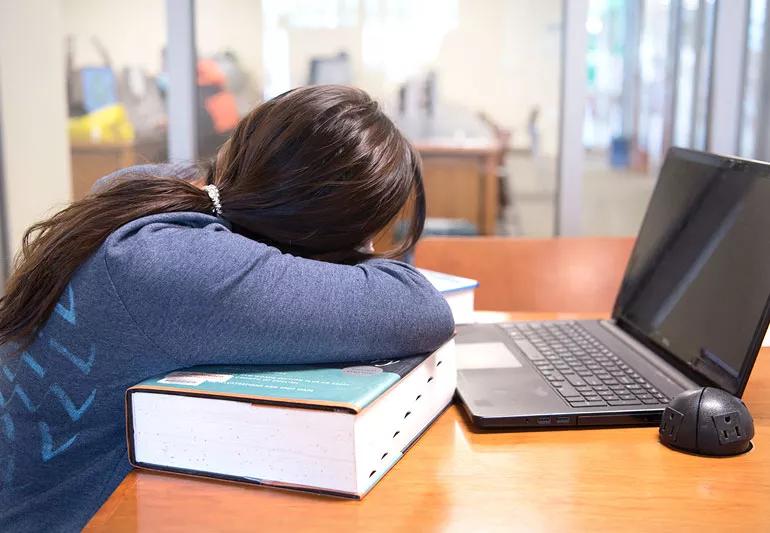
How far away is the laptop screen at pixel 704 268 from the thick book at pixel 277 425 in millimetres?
389

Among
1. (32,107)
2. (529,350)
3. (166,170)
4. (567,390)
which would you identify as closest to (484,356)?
(529,350)

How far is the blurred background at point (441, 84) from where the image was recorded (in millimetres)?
2734

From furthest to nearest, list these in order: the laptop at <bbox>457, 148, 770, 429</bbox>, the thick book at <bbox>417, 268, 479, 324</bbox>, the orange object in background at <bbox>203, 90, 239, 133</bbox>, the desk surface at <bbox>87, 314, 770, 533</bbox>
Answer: the orange object in background at <bbox>203, 90, 239, 133</bbox> < the thick book at <bbox>417, 268, 479, 324</bbox> < the laptop at <bbox>457, 148, 770, 429</bbox> < the desk surface at <bbox>87, 314, 770, 533</bbox>

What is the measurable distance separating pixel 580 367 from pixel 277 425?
1.57 feet

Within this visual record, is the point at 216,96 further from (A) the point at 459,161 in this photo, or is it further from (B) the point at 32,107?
(A) the point at 459,161

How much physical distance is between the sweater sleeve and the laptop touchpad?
24 cm

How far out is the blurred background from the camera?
273cm

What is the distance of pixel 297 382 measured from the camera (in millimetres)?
756

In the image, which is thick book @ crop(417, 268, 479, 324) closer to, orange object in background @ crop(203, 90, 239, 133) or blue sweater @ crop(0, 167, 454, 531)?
blue sweater @ crop(0, 167, 454, 531)

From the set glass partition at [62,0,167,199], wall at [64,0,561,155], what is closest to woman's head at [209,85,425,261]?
wall at [64,0,561,155]

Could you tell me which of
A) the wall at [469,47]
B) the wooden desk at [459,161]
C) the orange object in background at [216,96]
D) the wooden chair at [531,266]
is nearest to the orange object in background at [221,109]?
the orange object in background at [216,96]

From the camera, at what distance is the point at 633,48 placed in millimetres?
2969

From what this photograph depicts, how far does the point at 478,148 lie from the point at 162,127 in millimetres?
1151

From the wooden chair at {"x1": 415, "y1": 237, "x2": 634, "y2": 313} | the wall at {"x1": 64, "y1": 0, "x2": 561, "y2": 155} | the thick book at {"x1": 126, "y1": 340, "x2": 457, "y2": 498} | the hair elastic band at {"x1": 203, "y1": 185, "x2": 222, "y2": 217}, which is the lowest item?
the wooden chair at {"x1": 415, "y1": 237, "x2": 634, "y2": 313}
